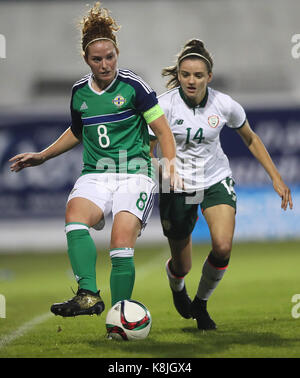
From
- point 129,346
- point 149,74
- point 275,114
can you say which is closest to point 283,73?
point 149,74

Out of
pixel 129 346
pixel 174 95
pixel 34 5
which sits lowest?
pixel 129 346

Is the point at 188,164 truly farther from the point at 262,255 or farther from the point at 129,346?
the point at 262,255

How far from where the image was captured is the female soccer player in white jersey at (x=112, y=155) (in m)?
5.08

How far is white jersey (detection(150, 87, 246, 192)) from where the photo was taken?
5.92 meters

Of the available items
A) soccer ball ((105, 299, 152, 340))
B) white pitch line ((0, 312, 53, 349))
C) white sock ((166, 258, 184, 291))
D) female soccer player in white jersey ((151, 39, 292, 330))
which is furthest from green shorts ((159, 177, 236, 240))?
white pitch line ((0, 312, 53, 349))

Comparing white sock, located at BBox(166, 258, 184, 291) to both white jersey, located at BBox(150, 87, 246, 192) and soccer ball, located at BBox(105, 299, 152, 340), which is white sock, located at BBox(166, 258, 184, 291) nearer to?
white jersey, located at BBox(150, 87, 246, 192)

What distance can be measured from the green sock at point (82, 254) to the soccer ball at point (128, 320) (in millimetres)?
244

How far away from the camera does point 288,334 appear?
5.44m

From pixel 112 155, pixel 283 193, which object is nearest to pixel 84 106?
pixel 112 155

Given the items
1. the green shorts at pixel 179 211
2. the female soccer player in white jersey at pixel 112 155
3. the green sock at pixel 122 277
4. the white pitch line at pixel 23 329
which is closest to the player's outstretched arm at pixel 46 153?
the female soccer player in white jersey at pixel 112 155

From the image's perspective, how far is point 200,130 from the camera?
5.90 metres

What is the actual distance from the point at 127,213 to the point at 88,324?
1.57 m

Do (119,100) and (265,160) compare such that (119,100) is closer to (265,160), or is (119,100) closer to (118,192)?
(118,192)

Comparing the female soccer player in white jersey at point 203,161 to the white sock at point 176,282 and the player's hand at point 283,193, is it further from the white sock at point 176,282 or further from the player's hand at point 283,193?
the white sock at point 176,282
